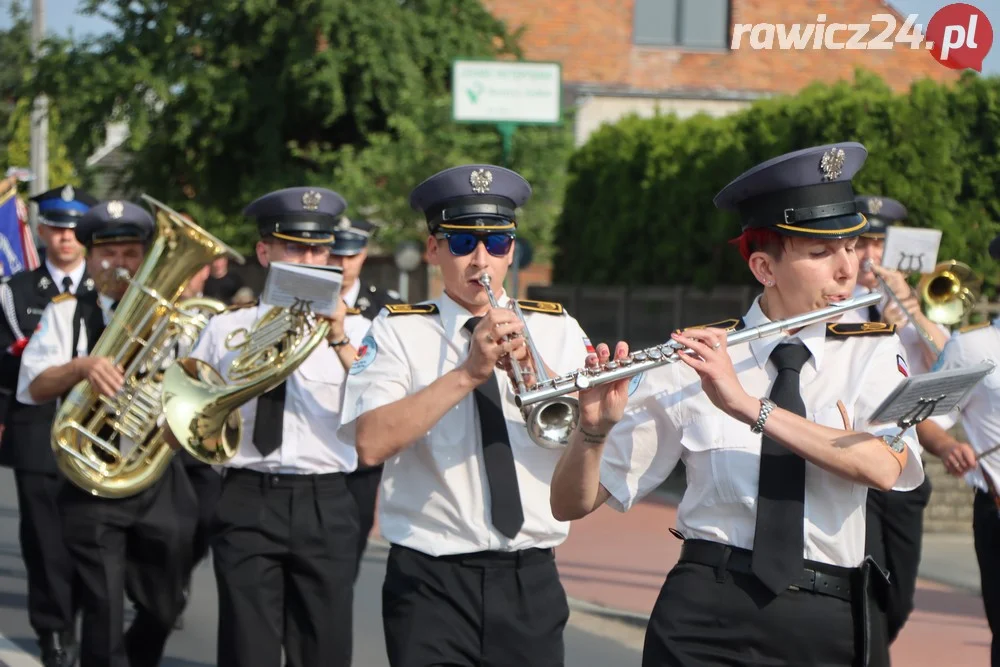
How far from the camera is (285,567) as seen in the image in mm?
6098

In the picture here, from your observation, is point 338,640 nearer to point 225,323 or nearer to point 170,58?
point 225,323

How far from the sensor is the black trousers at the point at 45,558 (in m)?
7.72

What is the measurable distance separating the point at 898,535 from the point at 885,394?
2.95 meters

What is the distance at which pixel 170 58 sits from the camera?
24.5 m

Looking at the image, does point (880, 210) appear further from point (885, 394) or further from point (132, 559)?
point (885, 394)

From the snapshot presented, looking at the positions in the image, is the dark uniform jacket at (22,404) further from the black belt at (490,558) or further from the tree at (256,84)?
the tree at (256,84)

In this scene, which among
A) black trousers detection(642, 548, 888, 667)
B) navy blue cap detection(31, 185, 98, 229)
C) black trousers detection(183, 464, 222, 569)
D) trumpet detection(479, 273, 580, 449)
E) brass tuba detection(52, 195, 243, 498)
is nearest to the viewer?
black trousers detection(642, 548, 888, 667)

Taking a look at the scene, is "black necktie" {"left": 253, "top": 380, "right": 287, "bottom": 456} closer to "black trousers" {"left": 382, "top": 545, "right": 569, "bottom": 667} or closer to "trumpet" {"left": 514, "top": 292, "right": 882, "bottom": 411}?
"black trousers" {"left": 382, "top": 545, "right": 569, "bottom": 667}

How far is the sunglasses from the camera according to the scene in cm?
476

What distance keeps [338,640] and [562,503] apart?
2309 mm

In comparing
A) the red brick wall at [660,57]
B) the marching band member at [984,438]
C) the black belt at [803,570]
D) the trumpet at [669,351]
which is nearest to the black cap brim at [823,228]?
the trumpet at [669,351]

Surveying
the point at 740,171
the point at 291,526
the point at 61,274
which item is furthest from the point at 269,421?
the point at 740,171

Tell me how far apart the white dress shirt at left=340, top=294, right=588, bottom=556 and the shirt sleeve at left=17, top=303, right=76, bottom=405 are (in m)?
2.49

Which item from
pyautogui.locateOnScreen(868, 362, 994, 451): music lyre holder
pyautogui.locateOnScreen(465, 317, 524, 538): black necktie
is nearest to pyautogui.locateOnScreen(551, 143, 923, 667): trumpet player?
pyautogui.locateOnScreen(868, 362, 994, 451): music lyre holder
